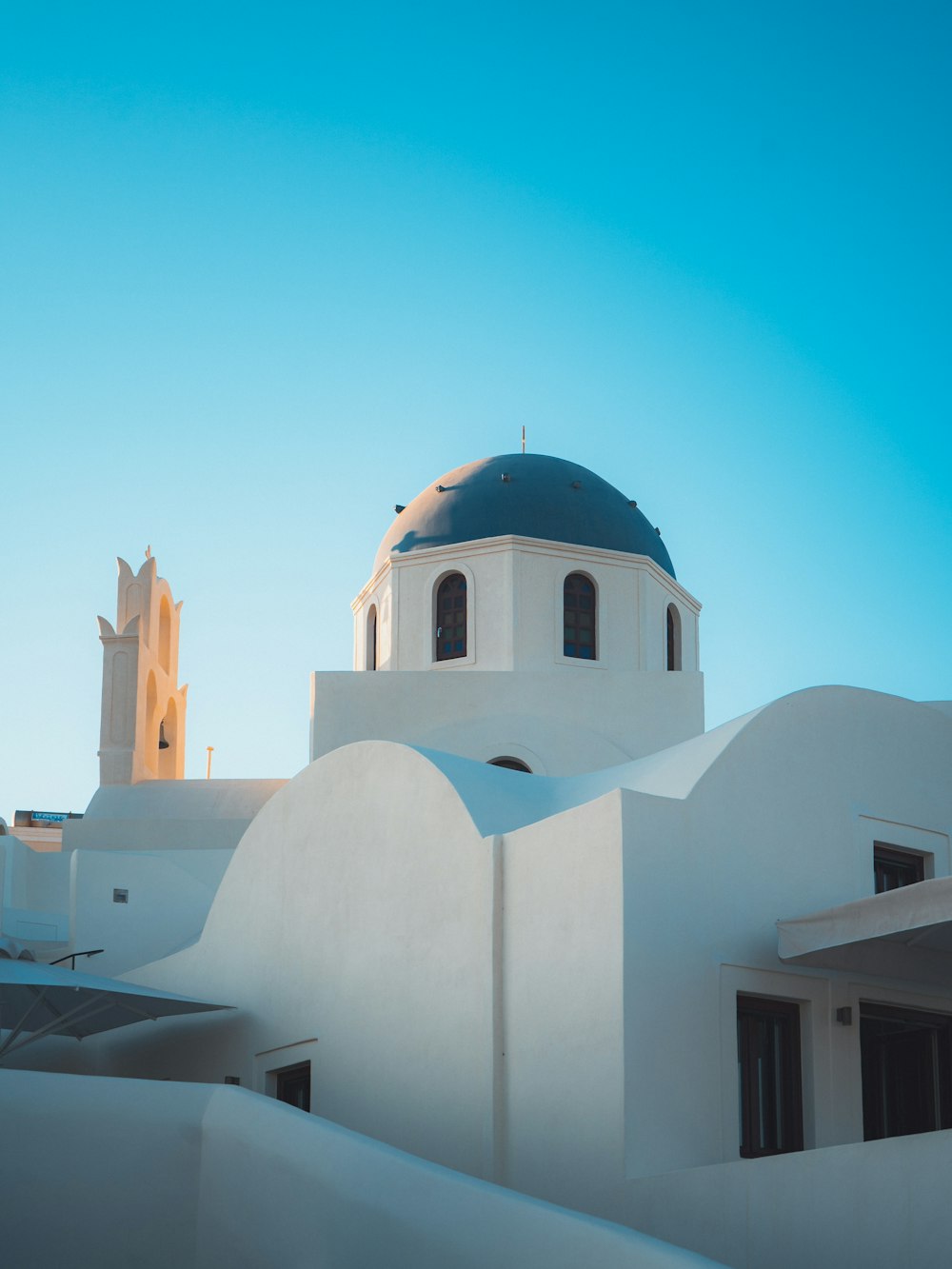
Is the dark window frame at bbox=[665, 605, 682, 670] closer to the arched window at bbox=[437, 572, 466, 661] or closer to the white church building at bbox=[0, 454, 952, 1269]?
the arched window at bbox=[437, 572, 466, 661]

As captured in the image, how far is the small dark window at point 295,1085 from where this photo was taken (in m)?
13.5

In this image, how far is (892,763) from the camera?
12.4m

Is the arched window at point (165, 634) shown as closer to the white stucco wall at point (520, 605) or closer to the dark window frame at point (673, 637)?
the white stucco wall at point (520, 605)

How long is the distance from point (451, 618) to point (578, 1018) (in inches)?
530

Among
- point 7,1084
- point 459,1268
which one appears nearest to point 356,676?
point 7,1084

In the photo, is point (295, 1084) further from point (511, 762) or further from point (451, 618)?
point (451, 618)

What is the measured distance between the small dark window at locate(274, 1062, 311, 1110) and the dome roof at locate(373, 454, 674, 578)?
1109cm

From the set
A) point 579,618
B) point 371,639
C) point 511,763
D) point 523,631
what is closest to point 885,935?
point 511,763

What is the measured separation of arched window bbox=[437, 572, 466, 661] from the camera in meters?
23.2

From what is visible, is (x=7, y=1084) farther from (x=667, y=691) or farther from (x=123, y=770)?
(x=123, y=770)

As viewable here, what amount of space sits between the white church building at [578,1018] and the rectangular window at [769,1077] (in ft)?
0.07

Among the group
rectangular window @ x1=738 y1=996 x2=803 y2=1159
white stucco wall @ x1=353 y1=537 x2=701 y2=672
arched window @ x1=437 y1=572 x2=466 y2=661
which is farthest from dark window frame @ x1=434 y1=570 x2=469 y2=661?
rectangular window @ x1=738 y1=996 x2=803 y2=1159

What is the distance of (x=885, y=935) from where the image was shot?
961 cm

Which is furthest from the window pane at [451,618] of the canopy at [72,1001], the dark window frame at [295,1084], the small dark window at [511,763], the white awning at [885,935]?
the white awning at [885,935]
